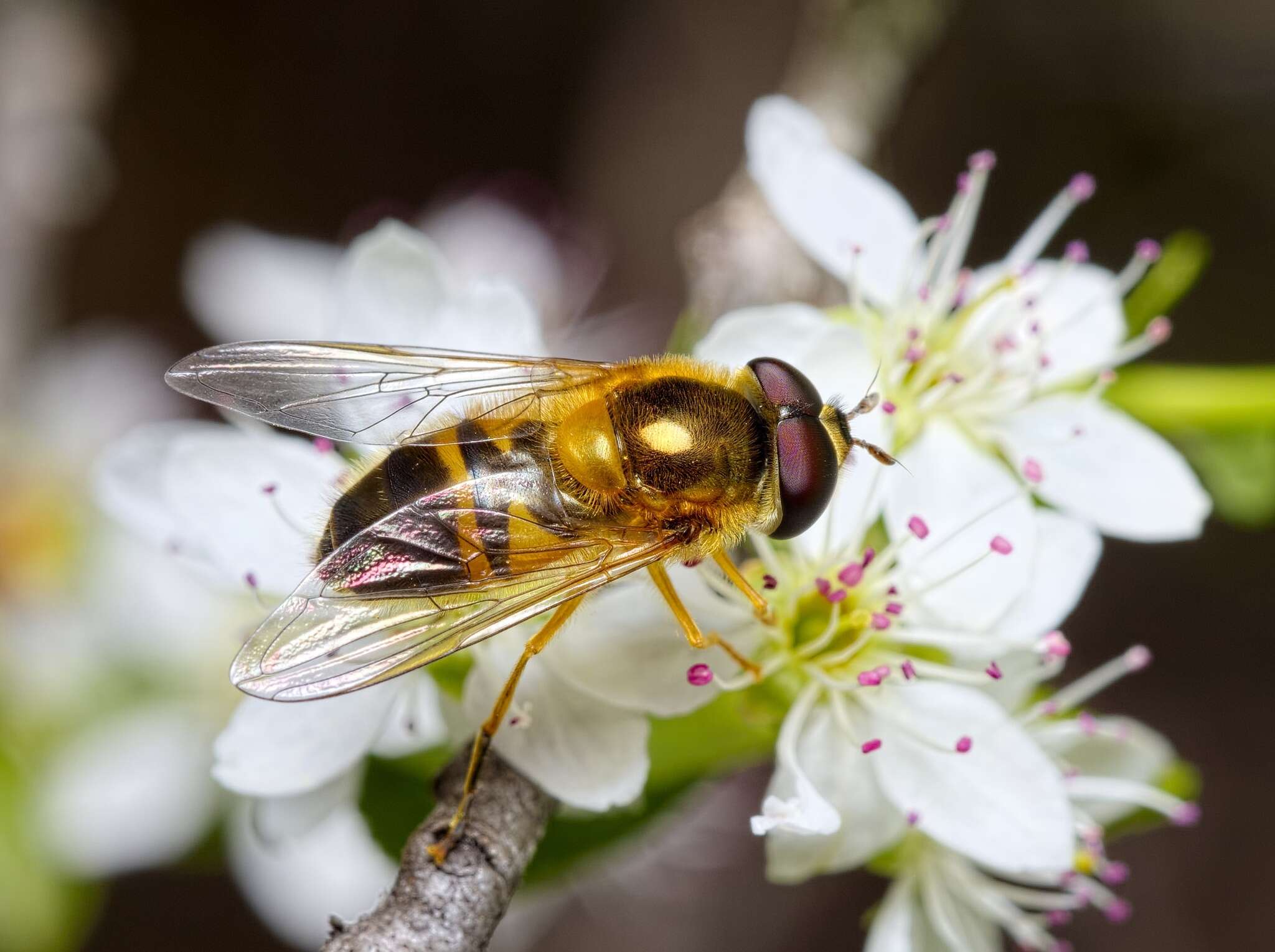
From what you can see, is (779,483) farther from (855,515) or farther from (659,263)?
(659,263)

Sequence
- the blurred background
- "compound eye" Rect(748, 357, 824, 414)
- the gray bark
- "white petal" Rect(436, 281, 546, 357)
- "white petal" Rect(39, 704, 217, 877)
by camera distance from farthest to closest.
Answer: the blurred background, "white petal" Rect(39, 704, 217, 877), "white petal" Rect(436, 281, 546, 357), "compound eye" Rect(748, 357, 824, 414), the gray bark

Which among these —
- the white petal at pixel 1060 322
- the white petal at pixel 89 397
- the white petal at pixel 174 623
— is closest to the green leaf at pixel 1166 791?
the white petal at pixel 1060 322

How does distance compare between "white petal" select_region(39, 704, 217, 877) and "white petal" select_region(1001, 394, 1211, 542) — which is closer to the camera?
"white petal" select_region(1001, 394, 1211, 542)

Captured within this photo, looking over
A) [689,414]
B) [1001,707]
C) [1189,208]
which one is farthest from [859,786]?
[1189,208]

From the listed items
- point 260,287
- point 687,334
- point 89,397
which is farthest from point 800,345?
point 89,397

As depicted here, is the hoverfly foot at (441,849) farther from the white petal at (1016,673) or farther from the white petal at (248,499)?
the white petal at (1016,673)

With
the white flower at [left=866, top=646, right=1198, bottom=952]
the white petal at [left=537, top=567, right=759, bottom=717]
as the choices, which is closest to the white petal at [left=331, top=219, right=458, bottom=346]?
the white petal at [left=537, top=567, right=759, bottom=717]

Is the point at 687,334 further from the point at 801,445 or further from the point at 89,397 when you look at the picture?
the point at 89,397

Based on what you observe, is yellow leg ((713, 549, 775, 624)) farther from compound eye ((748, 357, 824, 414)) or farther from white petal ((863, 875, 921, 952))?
white petal ((863, 875, 921, 952))
